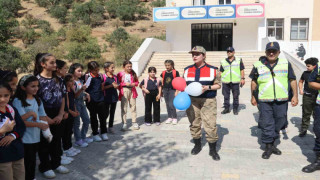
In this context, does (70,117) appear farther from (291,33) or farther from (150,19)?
(150,19)

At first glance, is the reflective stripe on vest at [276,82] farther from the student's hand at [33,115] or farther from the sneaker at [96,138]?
the student's hand at [33,115]

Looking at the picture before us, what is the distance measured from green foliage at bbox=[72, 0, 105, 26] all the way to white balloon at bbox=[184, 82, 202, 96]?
42.8m

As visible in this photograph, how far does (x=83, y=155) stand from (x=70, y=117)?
74cm

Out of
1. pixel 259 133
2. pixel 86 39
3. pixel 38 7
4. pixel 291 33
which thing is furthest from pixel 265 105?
pixel 38 7

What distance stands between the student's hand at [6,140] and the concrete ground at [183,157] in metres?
1.29

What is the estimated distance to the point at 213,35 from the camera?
23391mm

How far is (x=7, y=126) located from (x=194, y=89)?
265 cm

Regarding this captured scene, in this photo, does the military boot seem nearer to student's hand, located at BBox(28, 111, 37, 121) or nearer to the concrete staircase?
student's hand, located at BBox(28, 111, 37, 121)

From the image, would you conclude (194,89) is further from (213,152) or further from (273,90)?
(273,90)

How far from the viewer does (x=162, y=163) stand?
470cm

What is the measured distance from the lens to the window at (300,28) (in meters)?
21.5

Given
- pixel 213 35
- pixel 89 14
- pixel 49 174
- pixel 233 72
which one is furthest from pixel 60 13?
pixel 49 174

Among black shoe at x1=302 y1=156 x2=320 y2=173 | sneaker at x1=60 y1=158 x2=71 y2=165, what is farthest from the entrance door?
sneaker at x1=60 y1=158 x2=71 y2=165

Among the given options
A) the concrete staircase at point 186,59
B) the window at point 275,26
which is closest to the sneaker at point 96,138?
the concrete staircase at point 186,59
